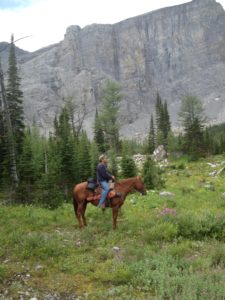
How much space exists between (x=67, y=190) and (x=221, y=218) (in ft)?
84.3

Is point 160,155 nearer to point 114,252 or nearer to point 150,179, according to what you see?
point 150,179

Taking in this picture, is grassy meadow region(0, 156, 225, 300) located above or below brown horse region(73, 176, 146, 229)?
below

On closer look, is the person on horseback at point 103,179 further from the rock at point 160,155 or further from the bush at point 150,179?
the rock at point 160,155

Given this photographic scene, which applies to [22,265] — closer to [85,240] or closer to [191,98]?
[85,240]

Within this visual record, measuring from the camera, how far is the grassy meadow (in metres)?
8.98

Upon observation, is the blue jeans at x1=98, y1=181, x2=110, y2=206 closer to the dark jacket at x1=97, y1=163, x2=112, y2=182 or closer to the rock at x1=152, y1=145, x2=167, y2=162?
the dark jacket at x1=97, y1=163, x2=112, y2=182

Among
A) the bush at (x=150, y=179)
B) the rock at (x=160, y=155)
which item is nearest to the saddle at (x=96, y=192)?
the bush at (x=150, y=179)

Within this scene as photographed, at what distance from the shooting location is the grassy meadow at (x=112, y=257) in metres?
8.98

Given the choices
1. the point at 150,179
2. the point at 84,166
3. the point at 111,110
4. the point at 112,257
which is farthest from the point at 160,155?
the point at 112,257

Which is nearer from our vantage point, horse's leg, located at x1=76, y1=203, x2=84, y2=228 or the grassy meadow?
the grassy meadow

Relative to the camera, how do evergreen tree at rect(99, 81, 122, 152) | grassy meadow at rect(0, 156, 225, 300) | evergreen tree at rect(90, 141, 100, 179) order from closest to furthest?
grassy meadow at rect(0, 156, 225, 300) < evergreen tree at rect(90, 141, 100, 179) < evergreen tree at rect(99, 81, 122, 152)

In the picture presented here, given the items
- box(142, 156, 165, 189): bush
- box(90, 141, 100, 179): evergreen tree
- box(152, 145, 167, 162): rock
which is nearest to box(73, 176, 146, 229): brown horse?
box(142, 156, 165, 189): bush

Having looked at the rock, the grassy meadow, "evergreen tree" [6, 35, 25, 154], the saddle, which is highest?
"evergreen tree" [6, 35, 25, 154]

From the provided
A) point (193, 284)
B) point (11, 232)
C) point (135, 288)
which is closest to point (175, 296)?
point (193, 284)
